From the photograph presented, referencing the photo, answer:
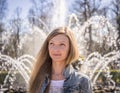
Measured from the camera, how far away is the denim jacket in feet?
6.94

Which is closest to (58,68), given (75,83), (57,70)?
(57,70)

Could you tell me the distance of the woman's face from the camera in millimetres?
2199

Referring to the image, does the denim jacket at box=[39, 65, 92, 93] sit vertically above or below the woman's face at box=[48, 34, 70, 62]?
below

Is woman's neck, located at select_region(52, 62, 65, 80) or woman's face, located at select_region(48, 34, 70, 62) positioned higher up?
woman's face, located at select_region(48, 34, 70, 62)

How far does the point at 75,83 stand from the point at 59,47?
0.21m

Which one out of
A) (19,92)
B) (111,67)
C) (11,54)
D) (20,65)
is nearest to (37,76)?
(19,92)

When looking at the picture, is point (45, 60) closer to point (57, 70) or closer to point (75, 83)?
point (57, 70)

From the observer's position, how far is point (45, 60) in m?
2.27

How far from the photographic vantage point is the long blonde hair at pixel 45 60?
2.21 metres

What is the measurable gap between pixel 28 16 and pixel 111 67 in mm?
8935

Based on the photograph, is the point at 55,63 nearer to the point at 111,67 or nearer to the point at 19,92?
the point at 19,92

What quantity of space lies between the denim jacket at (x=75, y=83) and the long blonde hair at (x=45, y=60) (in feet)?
0.22

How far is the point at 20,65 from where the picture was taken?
12867 millimetres

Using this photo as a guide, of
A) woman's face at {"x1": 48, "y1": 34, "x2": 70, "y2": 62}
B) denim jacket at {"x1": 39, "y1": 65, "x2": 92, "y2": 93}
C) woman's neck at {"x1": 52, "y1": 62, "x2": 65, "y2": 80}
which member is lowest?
denim jacket at {"x1": 39, "y1": 65, "x2": 92, "y2": 93}
